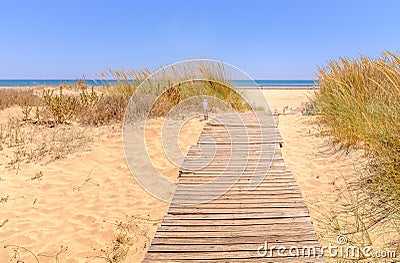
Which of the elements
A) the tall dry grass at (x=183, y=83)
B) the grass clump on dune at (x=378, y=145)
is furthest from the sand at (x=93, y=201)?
the tall dry grass at (x=183, y=83)

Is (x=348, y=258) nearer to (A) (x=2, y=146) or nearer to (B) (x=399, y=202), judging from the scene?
(B) (x=399, y=202)

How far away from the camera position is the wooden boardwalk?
225cm

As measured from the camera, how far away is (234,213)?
9.34 feet

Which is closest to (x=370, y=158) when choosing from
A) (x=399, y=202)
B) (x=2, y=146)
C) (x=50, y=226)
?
(x=399, y=202)

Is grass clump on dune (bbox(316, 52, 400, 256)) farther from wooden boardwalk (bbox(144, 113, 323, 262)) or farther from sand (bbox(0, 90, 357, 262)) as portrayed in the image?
wooden boardwalk (bbox(144, 113, 323, 262))

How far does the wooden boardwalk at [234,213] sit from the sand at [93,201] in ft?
1.12

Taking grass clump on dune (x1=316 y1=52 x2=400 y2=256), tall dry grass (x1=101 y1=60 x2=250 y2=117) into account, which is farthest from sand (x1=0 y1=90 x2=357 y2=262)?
tall dry grass (x1=101 y1=60 x2=250 y2=117)

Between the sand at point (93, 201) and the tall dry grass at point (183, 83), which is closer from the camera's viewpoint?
the sand at point (93, 201)

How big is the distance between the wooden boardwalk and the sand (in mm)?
342

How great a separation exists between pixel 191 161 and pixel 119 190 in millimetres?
1055

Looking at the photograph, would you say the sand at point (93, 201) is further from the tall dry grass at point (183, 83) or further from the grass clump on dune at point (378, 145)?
the tall dry grass at point (183, 83)

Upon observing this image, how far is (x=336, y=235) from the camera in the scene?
2.68 m

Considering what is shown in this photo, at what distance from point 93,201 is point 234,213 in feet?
5.81

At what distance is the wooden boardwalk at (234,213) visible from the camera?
225 cm
